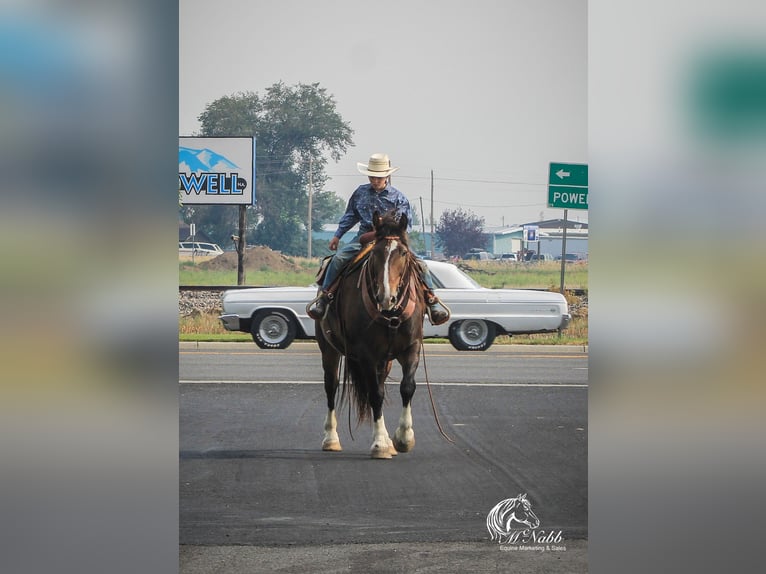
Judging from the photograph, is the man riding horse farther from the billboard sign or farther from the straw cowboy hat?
the billboard sign

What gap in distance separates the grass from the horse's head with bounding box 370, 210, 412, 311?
0.34m

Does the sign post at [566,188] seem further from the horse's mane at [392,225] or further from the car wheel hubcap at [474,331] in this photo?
the horse's mane at [392,225]

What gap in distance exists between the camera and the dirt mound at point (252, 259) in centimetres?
628

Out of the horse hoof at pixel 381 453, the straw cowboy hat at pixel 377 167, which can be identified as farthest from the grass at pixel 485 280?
the horse hoof at pixel 381 453

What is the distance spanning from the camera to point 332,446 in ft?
21.5

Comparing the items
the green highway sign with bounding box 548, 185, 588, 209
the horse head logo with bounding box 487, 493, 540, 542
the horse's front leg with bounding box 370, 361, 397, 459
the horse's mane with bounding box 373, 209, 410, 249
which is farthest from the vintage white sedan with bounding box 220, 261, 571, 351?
the horse head logo with bounding box 487, 493, 540, 542

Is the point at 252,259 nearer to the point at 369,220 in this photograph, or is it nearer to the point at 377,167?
the point at 369,220

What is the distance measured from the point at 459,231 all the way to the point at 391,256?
41 cm

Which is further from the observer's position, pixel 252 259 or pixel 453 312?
pixel 453 312

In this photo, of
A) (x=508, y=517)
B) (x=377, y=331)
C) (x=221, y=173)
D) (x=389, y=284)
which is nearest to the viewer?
(x=508, y=517)

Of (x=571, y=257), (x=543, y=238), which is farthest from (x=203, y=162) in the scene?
(x=571, y=257)

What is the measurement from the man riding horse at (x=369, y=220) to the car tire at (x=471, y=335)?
0.11 m
